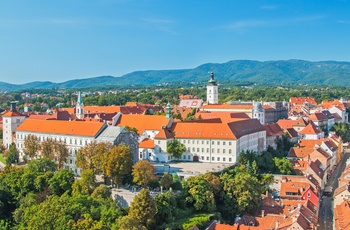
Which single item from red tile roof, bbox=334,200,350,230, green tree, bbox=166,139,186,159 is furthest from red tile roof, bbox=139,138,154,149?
red tile roof, bbox=334,200,350,230

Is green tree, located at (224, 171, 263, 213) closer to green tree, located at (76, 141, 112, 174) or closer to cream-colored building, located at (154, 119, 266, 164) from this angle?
cream-colored building, located at (154, 119, 266, 164)

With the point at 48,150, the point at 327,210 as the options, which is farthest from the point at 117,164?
the point at 327,210

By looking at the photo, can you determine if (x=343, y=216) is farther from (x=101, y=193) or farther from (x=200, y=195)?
(x=101, y=193)

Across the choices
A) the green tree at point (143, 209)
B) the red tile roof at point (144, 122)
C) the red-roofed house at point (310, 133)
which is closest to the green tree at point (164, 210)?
the green tree at point (143, 209)

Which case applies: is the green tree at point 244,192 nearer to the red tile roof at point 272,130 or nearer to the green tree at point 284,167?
the green tree at point 284,167

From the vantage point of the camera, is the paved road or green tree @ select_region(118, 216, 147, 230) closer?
green tree @ select_region(118, 216, 147, 230)
